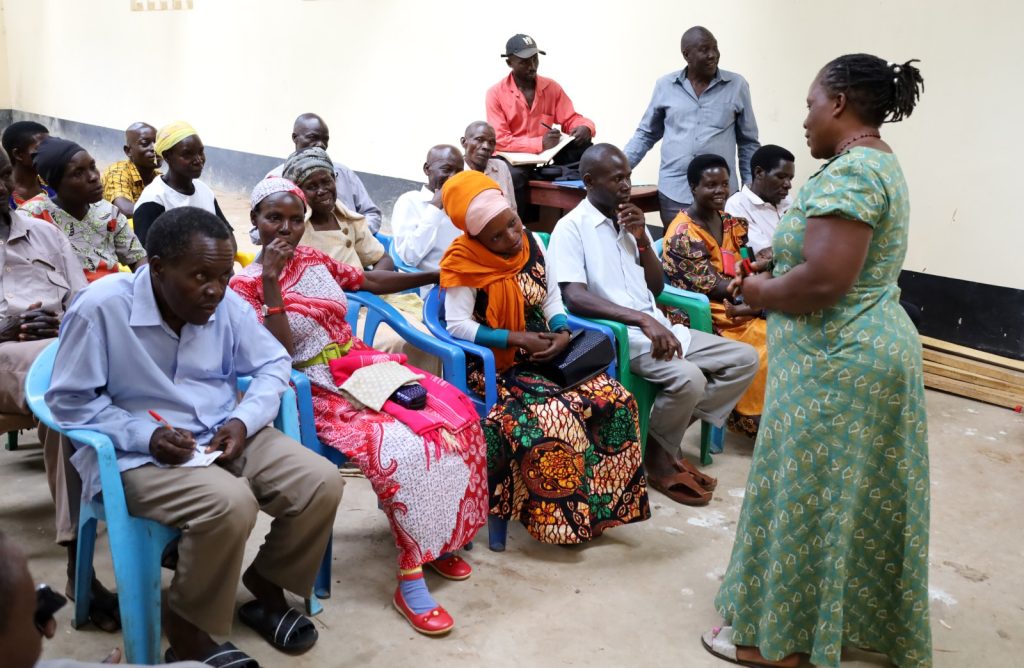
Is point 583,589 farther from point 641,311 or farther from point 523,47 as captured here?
point 523,47

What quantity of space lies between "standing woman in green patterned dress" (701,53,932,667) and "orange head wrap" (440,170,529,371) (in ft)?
3.65

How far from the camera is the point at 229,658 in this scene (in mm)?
2545

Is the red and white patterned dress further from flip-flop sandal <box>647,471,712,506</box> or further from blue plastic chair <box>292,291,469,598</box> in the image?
flip-flop sandal <box>647,471,712,506</box>

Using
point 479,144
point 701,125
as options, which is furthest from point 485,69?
point 479,144

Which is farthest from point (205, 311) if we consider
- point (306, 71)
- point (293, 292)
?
point (306, 71)

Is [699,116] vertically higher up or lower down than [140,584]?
higher up

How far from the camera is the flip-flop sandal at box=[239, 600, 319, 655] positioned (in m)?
2.79

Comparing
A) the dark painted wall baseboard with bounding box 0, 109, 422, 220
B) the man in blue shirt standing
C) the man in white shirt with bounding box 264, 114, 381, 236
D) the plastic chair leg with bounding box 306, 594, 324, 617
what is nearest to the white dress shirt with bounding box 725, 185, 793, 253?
the man in blue shirt standing

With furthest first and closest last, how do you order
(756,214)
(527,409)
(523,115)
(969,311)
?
1. (523,115)
2. (969,311)
3. (756,214)
4. (527,409)

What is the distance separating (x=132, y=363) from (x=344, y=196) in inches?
102

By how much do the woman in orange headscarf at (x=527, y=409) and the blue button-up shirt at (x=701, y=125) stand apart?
2.53m

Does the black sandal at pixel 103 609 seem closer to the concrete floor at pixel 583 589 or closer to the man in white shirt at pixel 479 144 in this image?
the concrete floor at pixel 583 589

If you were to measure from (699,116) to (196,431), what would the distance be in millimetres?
4199

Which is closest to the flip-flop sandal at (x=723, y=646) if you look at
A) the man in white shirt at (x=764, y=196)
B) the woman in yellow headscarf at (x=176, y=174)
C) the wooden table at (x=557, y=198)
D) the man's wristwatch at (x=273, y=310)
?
the man's wristwatch at (x=273, y=310)
